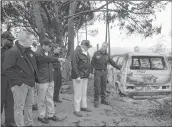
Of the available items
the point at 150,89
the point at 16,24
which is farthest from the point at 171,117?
the point at 16,24

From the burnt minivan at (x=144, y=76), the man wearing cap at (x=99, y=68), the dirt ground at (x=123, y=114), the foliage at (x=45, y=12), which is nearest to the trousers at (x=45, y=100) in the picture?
the dirt ground at (x=123, y=114)

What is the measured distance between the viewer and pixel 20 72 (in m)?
4.39

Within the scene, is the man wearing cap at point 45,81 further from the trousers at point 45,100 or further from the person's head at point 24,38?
the person's head at point 24,38

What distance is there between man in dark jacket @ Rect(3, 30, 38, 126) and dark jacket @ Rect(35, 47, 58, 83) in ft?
1.17

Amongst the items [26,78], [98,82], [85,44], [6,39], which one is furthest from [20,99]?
[98,82]

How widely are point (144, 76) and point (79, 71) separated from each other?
2.26 m

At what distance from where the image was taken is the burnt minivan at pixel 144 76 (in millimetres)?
7332

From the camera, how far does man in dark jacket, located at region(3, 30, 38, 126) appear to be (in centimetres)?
433

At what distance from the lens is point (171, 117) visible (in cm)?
612

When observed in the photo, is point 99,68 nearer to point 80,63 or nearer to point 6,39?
point 80,63

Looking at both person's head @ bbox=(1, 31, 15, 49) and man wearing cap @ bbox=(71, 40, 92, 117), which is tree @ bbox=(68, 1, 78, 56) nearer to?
man wearing cap @ bbox=(71, 40, 92, 117)

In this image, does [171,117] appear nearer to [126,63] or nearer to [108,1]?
[126,63]

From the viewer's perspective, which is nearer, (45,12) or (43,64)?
(43,64)

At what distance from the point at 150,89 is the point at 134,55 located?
1.09 meters
